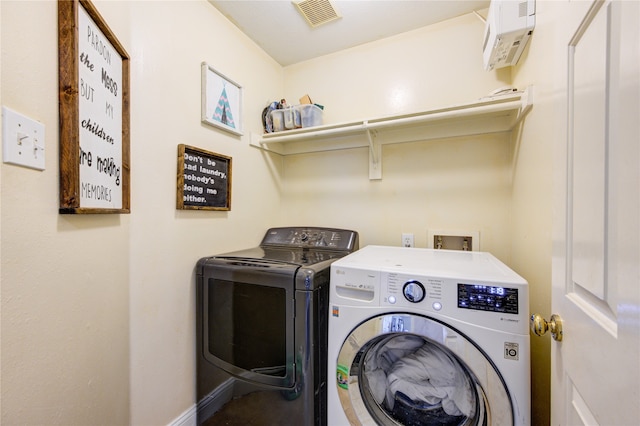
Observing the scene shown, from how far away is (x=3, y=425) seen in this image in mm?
576

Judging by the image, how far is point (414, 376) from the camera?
3.63 feet

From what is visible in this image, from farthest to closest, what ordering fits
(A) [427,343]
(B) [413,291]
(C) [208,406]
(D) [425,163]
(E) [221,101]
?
(D) [425,163] < (E) [221,101] < (C) [208,406] < (A) [427,343] < (B) [413,291]

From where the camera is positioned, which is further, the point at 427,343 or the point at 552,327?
the point at 427,343

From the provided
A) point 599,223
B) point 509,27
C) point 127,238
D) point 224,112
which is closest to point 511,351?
point 599,223

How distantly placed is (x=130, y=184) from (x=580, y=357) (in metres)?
1.49

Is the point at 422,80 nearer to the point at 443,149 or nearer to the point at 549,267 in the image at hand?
the point at 443,149

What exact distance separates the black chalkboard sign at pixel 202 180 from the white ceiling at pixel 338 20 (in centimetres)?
91

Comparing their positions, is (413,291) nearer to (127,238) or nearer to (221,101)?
(127,238)

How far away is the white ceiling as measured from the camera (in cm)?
156

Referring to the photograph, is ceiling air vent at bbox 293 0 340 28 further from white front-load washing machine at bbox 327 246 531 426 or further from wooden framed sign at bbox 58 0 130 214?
white front-load washing machine at bbox 327 246 531 426

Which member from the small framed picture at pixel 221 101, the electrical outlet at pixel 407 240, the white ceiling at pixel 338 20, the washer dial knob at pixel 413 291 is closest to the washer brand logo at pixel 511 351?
the washer dial knob at pixel 413 291

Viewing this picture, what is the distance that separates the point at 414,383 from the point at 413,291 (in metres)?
0.45

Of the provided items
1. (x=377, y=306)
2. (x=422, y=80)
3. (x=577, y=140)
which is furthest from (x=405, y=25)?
(x=377, y=306)

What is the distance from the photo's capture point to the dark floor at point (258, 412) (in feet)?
3.77
